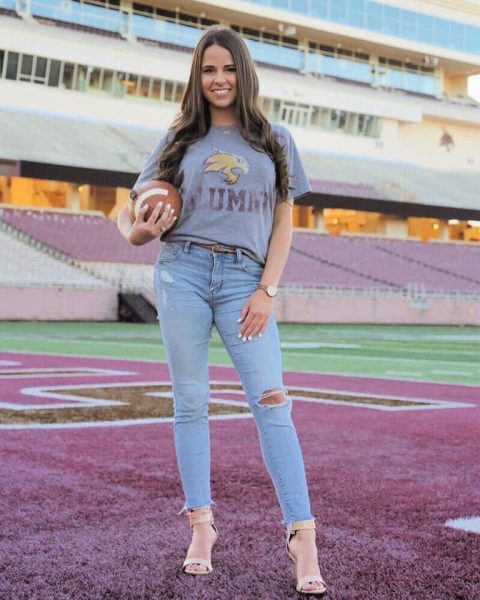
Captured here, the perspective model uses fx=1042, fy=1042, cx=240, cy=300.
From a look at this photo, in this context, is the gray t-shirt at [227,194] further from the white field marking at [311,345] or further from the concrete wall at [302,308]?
the concrete wall at [302,308]

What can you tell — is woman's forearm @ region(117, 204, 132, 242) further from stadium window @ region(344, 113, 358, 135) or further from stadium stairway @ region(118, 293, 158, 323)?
stadium window @ region(344, 113, 358, 135)

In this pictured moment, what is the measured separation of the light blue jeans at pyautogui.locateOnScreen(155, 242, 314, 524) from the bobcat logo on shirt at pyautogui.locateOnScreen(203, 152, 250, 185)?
267mm

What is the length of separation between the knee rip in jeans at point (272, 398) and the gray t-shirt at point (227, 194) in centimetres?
49

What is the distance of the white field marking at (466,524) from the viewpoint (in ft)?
13.5

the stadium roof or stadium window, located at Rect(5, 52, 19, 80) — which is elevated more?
stadium window, located at Rect(5, 52, 19, 80)

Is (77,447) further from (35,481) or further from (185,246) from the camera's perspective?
(185,246)

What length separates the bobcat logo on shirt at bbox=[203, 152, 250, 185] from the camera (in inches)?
140

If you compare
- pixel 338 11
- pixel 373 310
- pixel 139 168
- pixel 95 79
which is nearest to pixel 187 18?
pixel 95 79

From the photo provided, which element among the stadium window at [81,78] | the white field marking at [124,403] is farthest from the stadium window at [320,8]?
the white field marking at [124,403]

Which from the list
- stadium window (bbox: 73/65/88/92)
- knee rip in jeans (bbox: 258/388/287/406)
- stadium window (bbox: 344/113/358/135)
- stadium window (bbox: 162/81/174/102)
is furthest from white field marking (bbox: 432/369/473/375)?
stadium window (bbox: 344/113/358/135)

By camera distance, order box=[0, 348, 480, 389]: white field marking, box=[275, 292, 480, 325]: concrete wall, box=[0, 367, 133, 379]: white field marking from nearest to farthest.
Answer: box=[0, 367, 133, 379]: white field marking < box=[0, 348, 480, 389]: white field marking < box=[275, 292, 480, 325]: concrete wall

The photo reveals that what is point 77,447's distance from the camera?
6.28 metres

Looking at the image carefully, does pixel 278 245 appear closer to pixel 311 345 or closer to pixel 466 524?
pixel 466 524

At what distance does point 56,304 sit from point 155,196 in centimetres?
2739
